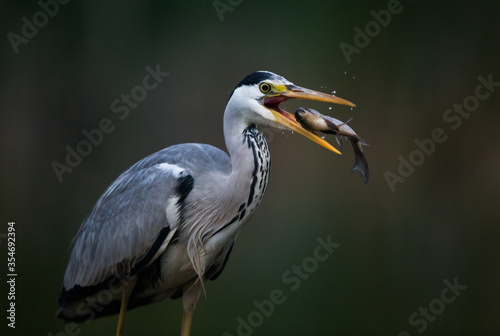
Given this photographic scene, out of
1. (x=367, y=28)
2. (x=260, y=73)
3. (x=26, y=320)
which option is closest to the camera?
(x=260, y=73)

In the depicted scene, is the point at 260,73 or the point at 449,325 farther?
the point at 449,325

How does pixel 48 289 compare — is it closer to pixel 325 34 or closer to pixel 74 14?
pixel 74 14

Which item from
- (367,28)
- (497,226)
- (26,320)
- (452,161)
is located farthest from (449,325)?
(26,320)

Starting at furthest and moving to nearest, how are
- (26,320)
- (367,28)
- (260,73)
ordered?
(367,28) → (26,320) → (260,73)

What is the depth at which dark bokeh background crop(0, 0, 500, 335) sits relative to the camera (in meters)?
3.33

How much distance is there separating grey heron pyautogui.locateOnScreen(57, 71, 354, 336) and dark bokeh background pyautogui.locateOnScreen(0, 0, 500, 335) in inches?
50.4

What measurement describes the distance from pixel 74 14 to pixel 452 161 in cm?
220

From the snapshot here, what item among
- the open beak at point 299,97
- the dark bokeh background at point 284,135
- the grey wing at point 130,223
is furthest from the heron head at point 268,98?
the dark bokeh background at point 284,135

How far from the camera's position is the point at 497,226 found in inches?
139

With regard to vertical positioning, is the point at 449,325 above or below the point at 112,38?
below

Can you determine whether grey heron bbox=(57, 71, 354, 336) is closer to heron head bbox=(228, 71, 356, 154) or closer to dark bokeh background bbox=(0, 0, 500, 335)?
heron head bbox=(228, 71, 356, 154)

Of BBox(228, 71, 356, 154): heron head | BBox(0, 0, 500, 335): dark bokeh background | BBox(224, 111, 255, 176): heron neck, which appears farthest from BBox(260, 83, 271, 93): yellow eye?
BBox(0, 0, 500, 335): dark bokeh background

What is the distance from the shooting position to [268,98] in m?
1.74

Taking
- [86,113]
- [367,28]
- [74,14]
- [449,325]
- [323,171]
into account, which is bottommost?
[449,325]
